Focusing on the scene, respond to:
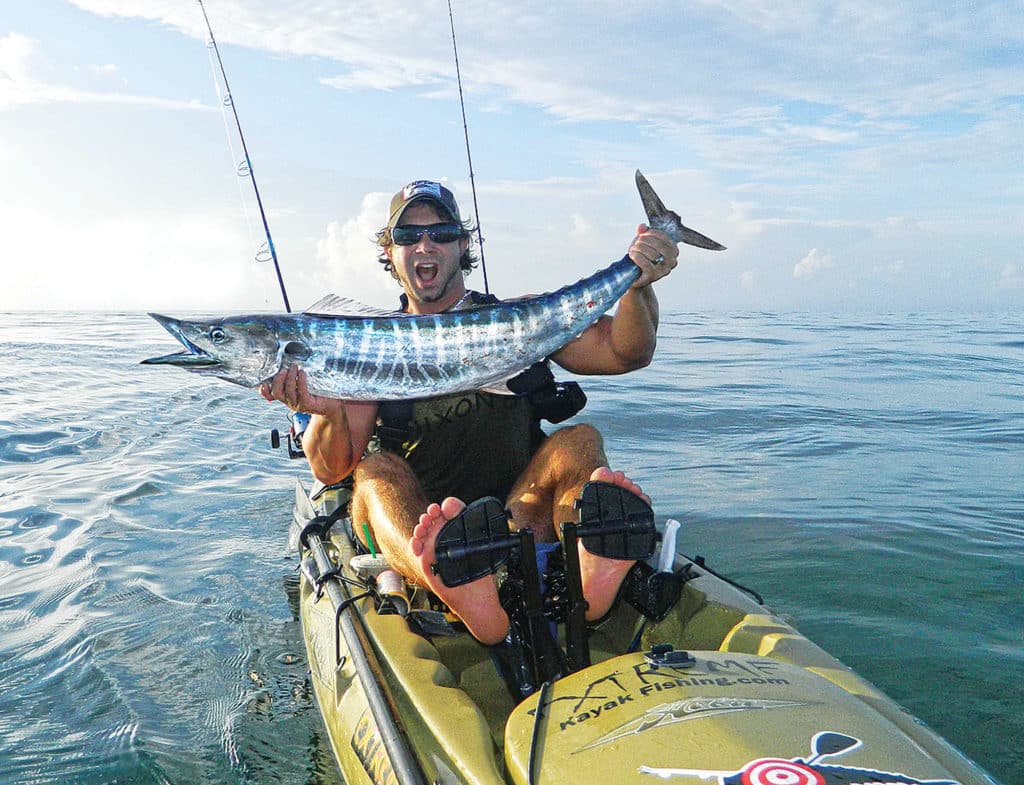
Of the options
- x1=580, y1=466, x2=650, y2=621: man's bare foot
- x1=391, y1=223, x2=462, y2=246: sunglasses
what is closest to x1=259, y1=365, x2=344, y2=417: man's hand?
x1=391, y1=223, x2=462, y2=246: sunglasses

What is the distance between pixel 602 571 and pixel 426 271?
2.53 metres

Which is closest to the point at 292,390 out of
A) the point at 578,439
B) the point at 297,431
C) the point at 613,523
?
the point at 578,439

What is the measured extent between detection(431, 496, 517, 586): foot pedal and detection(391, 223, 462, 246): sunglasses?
7.58 ft

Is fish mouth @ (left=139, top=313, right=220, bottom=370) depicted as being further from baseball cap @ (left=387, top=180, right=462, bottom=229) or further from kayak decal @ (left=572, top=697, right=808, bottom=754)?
kayak decal @ (left=572, top=697, right=808, bottom=754)

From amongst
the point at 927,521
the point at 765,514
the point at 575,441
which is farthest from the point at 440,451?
the point at 927,521

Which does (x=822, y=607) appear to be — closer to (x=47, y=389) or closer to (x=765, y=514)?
(x=765, y=514)

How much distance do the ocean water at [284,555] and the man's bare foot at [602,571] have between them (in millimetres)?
1820

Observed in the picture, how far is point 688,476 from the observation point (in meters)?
10.1

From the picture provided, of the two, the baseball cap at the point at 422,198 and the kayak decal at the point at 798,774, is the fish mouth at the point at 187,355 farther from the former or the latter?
the kayak decal at the point at 798,774

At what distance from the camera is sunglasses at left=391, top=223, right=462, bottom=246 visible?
523 centimetres

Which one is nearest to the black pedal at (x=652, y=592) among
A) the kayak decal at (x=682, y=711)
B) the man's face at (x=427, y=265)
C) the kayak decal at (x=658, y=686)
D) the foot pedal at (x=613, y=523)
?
the foot pedal at (x=613, y=523)

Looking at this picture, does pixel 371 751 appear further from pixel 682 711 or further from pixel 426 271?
pixel 426 271

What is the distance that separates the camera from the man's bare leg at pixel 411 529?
3566 millimetres

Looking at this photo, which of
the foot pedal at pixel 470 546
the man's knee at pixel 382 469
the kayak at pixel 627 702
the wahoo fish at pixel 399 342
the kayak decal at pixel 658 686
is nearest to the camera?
the kayak at pixel 627 702
